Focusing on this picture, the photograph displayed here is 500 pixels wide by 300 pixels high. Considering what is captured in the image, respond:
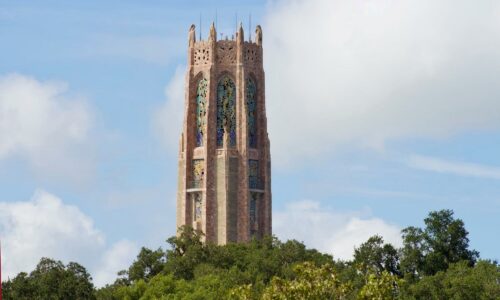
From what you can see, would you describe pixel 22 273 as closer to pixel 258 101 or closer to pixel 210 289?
pixel 210 289

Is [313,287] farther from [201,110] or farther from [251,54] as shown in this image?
[251,54]

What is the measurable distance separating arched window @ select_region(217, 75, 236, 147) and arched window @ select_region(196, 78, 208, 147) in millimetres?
1443

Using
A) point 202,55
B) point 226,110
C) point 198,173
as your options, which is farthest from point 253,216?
point 202,55


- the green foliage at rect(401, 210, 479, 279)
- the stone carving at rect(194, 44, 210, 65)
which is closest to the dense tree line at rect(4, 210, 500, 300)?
the green foliage at rect(401, 210, 479, 279)

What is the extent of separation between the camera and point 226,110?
512 ft

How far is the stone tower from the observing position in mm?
153625

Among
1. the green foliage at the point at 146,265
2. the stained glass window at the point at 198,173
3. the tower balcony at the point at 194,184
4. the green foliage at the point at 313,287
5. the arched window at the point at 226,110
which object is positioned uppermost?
the arched window at the point at 226,110

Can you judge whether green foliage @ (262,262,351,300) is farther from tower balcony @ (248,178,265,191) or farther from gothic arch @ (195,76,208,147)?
gothic arch @ (195,76,208,147)

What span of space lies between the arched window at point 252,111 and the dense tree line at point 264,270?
628 inches

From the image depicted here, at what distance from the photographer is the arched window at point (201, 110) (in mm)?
156000

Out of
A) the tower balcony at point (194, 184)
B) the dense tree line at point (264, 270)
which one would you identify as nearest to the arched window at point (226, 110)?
the tower balcony at point (194, 184)

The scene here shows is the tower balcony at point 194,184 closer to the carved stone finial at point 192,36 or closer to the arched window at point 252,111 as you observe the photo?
the arched window at point 252,111

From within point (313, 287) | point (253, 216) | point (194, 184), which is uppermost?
point (194, 184)

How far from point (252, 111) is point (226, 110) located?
295 centimetres
